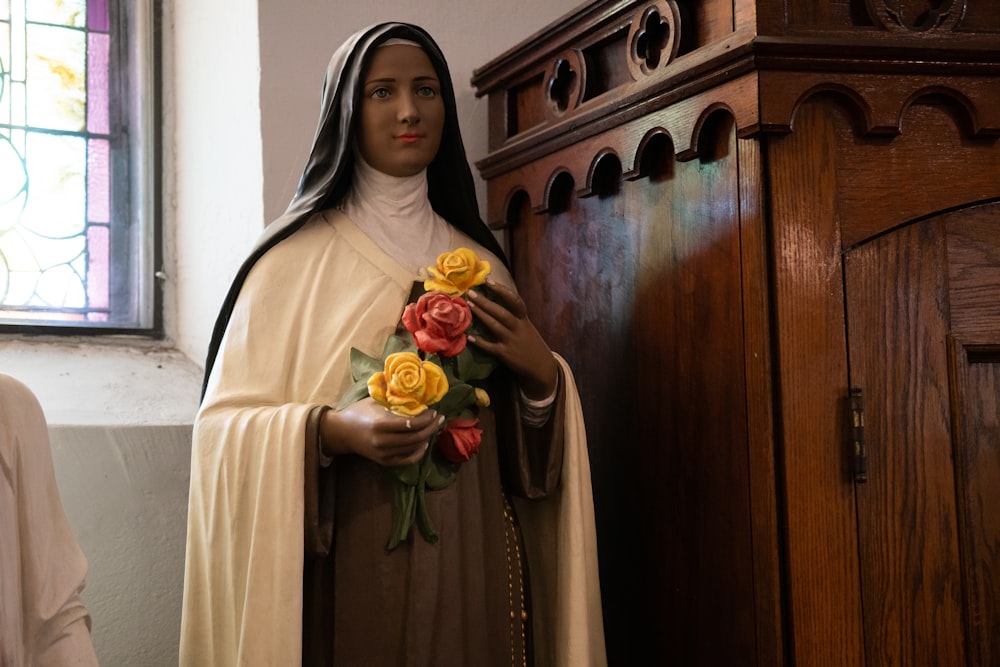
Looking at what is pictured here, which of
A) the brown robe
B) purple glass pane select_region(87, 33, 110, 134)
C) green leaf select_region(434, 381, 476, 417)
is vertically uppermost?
purple glass pane select_region(87, 33, 110, 134)

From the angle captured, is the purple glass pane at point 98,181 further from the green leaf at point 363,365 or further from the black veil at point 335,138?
the green leaf at point 363,365

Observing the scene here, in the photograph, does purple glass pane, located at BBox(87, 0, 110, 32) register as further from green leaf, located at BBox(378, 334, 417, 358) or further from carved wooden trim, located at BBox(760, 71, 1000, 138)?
carved wooden trim, located at BBox(760, 71, 1000, 138)

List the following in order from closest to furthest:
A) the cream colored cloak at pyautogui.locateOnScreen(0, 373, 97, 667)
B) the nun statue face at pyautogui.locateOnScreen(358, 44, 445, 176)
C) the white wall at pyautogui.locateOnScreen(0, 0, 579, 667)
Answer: the cream colored cloak at pyautogui.locateOnScreen(0, 373, 97, 667)
the nun statue face at pyautogui.locateOnScreen(358, 44, 445, 176)
the white wall at pyautogui.locateOnScreen(0, 0, 579, 667)

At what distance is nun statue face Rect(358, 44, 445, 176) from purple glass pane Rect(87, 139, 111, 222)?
1242mm

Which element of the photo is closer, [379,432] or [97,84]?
[379,432]

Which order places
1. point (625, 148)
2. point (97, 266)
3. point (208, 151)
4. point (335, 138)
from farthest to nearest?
point (97, 266)
point (208, 151)
point (625, 148)
point (335, 138)

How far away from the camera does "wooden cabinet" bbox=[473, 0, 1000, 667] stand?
1.85 metres

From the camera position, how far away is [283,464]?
184 cm

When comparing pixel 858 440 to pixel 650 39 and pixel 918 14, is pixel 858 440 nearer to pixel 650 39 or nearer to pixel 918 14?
pixel 918 14

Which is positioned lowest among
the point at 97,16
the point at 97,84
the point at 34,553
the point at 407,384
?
the point at 34,553

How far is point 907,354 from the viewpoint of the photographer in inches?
75.2

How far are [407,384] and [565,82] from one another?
1023 millimetres

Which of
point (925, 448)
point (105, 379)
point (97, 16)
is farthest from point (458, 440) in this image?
point (97, 16)

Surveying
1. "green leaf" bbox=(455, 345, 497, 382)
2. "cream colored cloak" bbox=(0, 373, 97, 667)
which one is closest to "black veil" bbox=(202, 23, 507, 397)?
"green leaf" bbox=(455, 345, 497, 382)
